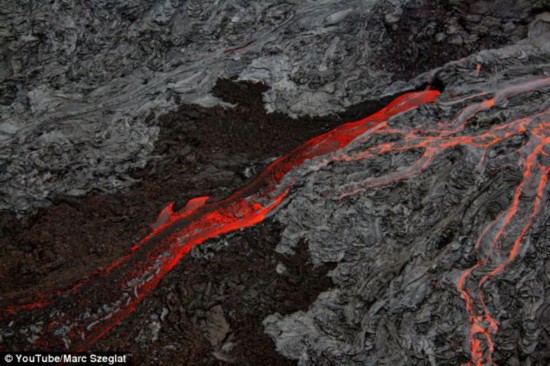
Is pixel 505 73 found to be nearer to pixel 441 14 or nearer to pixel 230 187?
pixel 441 14

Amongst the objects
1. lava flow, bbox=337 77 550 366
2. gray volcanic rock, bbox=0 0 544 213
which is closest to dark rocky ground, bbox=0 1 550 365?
gray volcanic rock, bbox=0 0 544 213

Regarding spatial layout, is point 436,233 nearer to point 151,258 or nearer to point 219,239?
point 219,239

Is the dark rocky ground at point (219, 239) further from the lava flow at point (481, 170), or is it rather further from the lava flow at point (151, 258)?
the lava flow at point (481, 170)

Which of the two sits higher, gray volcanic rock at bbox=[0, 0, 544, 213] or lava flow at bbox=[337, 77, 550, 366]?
gray volcanic rock at bbox=[0, 0, 544, 213]

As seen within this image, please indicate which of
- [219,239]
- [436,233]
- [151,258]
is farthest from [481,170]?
[151,258]

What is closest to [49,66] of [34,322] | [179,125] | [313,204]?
[179,125]

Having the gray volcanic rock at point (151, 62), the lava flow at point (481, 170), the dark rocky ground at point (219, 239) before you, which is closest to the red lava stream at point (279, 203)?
the lava flow at point (481, 170)

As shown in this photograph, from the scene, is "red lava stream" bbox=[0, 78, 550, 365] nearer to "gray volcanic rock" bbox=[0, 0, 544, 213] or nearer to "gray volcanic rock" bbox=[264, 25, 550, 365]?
"gray volcanic rock" bbox=[264, 25, 550, 365]
